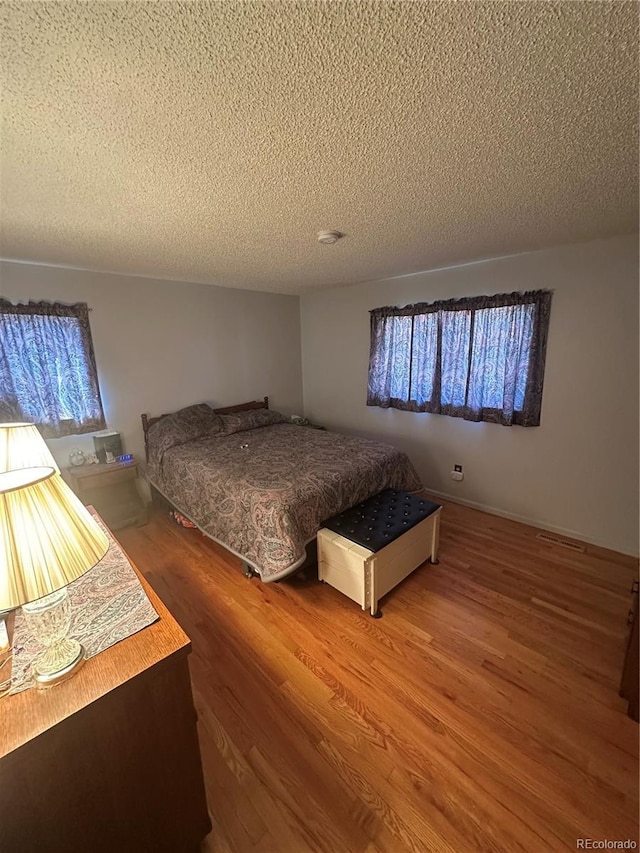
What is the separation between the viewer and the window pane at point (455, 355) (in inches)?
119

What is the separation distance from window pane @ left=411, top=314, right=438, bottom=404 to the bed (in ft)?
2.66

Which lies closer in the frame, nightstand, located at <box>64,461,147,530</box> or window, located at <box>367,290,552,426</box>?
window, located at <box>367,290,552,426</box>

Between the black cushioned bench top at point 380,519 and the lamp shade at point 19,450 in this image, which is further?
the black cushioned bench top at point 380,519

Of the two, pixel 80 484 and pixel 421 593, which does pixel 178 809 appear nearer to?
pixel 421 593

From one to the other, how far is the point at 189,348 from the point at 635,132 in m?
3.51

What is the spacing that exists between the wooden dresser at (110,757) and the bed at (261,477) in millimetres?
1116

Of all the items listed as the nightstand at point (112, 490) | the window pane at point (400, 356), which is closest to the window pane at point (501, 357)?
the window pane at point (400, 356)

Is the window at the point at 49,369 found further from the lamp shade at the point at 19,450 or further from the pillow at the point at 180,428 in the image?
the lamp shade at the point at 19,450

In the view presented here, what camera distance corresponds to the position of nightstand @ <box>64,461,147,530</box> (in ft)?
9.21

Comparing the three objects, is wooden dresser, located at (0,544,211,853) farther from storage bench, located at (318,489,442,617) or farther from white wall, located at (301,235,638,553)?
white wall, located at (301,235,638,553)

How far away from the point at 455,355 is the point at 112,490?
11.5 feet

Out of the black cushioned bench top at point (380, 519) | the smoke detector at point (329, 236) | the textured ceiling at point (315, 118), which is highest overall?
the smoke detector at point (329, 236)

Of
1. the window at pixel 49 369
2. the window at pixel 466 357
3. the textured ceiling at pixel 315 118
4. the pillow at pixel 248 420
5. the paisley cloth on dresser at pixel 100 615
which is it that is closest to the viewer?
the textured ceiling at pixel 315 118

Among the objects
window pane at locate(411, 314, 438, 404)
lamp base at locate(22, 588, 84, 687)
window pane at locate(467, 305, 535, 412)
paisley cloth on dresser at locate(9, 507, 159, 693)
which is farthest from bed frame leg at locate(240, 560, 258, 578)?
window pane at locate(467, 305, 535, 412)
